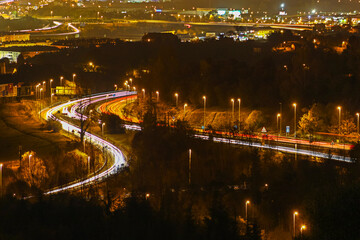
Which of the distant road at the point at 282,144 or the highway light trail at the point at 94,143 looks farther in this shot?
the distant road at the point at 282,144

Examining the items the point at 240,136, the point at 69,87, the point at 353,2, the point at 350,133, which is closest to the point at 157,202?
the point at 240,136

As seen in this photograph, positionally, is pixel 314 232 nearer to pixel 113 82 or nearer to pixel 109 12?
pixel 113 82

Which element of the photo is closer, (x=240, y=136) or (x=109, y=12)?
(x=240, y=136)

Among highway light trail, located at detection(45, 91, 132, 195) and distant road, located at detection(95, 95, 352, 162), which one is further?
distant road, located at detection(95, 95, 352, 162)

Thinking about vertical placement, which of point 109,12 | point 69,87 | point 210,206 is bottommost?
point 210,206

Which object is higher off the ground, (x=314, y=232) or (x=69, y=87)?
(x=69, y=87)

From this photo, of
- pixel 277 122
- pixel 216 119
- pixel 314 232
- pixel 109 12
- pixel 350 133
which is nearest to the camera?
pixel 314 232

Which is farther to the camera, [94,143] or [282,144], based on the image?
[94,143]

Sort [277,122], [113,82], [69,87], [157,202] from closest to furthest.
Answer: [157,202] < [277,122] < [69,87] < [113,82]
